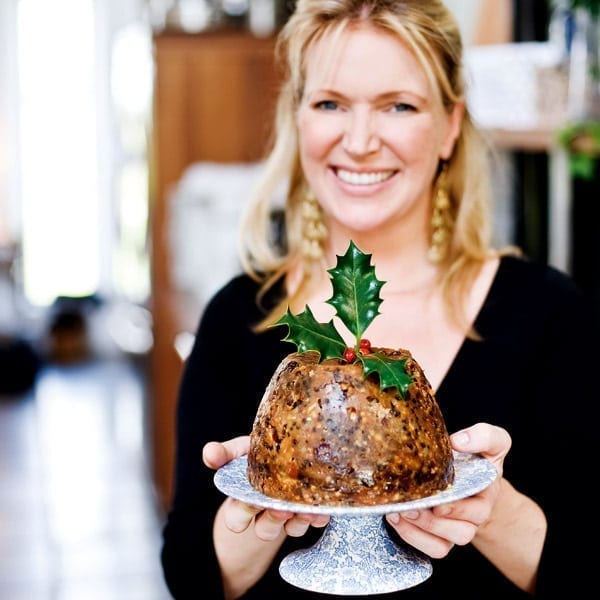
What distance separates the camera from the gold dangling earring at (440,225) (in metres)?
1.87

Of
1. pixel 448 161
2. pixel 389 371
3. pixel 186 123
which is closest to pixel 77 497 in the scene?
pixel 186 123

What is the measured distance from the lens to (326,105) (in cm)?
168

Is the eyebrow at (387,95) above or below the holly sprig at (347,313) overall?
above

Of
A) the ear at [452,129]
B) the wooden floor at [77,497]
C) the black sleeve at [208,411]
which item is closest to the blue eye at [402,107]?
the ear at [452,129]

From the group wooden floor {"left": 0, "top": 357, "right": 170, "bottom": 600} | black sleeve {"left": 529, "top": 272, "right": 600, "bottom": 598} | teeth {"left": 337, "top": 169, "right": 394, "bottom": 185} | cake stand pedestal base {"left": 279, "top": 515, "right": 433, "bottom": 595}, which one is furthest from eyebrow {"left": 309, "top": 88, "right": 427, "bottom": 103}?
wooden floor {"left": 0, "top": 357, "right": 170, "bottom": 600}

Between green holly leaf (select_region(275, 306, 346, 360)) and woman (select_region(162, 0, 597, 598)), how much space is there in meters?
0.36

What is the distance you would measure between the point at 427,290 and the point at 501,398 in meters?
0.23

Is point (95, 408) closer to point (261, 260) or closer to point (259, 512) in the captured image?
point (261, 260)

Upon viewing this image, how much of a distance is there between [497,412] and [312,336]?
1.82ft

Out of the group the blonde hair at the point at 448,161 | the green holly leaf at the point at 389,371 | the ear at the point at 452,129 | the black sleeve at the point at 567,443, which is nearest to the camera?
the green holly leaf at the point at 389,371

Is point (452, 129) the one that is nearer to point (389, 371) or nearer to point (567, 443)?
point (567, 443)

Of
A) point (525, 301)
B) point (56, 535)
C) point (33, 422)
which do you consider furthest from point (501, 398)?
point (33, 422)

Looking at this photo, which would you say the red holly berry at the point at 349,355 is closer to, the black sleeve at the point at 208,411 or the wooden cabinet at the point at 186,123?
the black sleeve at the point at 208,411

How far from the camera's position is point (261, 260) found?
6.42 feet
